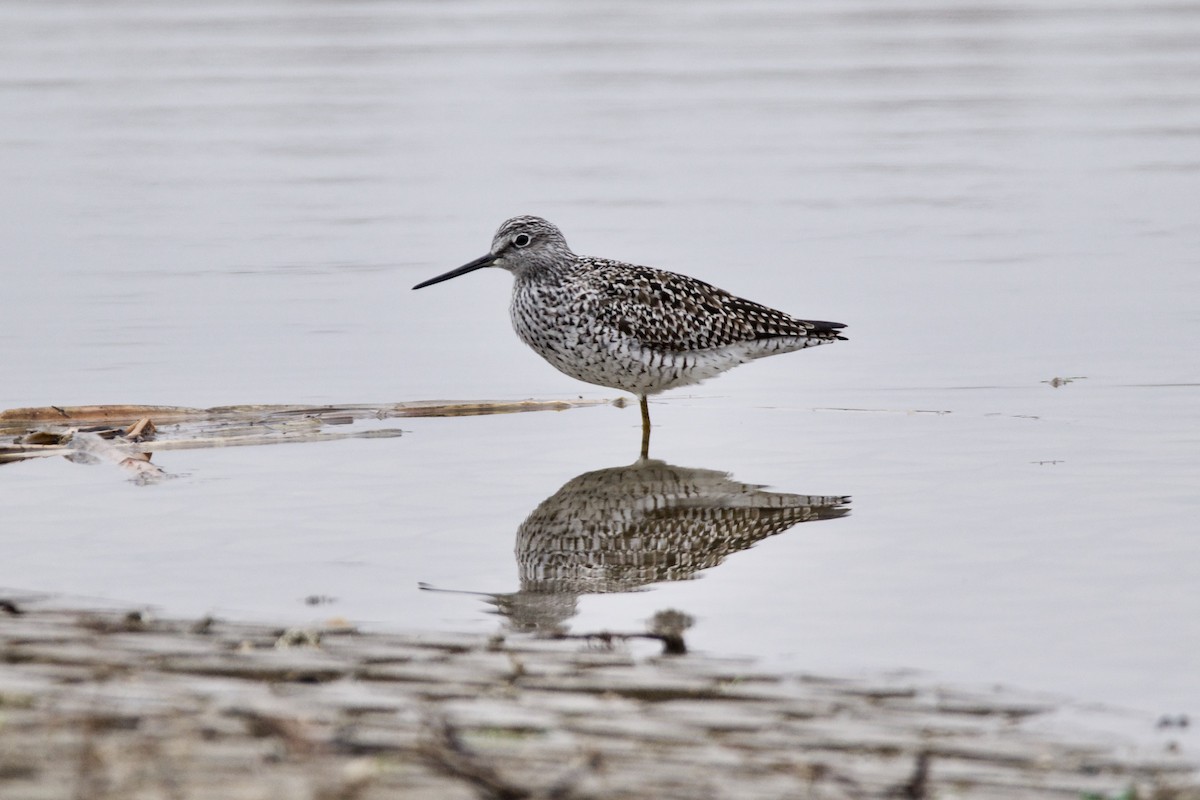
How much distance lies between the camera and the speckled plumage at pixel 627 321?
9.37 meters

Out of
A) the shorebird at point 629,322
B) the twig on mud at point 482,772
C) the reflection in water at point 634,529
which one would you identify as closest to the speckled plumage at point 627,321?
the shorebird at point 629,322

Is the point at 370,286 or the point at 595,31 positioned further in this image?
the point at 595,31

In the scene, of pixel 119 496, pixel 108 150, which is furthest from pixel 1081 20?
pixel 119 496

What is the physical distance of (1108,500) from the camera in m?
7.54

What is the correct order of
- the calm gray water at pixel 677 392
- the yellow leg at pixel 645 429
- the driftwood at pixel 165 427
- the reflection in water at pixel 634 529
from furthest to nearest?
the yellow leg at pixel 645 429, the driftwood at pixel 165 427, the reflection in water at pixel 634 529, the calm gray water at pixel 677 392

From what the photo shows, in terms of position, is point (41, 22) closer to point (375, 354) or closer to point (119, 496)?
point (375, 354)

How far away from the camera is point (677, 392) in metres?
10.6

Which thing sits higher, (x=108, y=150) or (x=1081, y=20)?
(x=1081, y=20)

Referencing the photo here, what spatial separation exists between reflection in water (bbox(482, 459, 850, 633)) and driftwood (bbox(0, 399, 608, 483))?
4.89 ft

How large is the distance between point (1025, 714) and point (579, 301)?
492cm

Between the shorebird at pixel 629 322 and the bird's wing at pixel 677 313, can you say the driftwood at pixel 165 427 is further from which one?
the bird's wing at pixel 677 313

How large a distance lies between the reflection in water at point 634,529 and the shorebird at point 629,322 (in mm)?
760

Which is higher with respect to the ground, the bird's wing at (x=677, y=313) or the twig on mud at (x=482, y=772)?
the bird's wing at (x=677, y=313)

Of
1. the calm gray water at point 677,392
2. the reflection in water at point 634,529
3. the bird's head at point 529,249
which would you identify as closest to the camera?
the calm gray water at point 677,392
